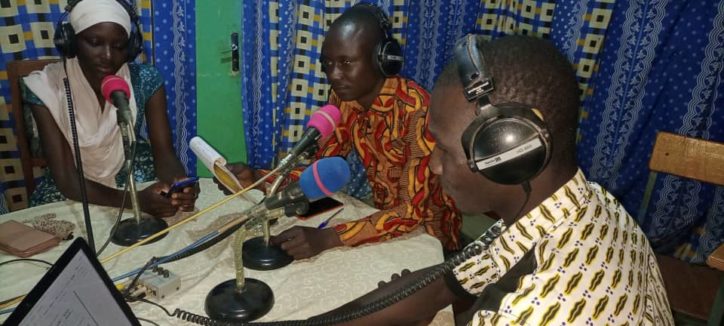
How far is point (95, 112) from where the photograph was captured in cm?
185

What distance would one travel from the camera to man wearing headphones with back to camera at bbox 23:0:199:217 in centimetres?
157

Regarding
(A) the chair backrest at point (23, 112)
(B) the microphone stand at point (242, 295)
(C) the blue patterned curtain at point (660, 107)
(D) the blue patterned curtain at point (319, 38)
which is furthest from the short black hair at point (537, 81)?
(C) the blue patterned curtain at point (660, 107)

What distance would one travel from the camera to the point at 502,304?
2.40ft

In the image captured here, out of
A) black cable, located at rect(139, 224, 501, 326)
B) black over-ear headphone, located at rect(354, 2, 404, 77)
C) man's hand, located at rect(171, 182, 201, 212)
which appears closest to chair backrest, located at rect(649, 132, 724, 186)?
black over-ear headphone, located at rect(354, 2, 404, 77)

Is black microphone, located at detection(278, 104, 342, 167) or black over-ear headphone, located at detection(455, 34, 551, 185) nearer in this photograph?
black over-ear headphone, located at detection(455, 34, 551, 185)

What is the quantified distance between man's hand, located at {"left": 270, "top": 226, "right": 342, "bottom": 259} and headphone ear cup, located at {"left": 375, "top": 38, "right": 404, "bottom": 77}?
652 millimetres

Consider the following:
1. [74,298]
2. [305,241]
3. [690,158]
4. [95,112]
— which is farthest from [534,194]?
[95,112]

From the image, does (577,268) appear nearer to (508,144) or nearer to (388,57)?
(508,144)

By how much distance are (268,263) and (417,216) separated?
470mm

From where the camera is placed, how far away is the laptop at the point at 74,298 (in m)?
0.65

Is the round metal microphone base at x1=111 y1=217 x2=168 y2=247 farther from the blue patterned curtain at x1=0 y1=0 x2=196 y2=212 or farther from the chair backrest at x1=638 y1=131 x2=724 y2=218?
the chair backrest at x1=638 y1=131 x2=724 y2=218

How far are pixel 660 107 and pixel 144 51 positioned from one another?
2.76 m

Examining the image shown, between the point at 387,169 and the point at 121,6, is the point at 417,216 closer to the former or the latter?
the point at 387,169

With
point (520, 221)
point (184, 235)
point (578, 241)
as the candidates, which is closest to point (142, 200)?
point (184, 235)
